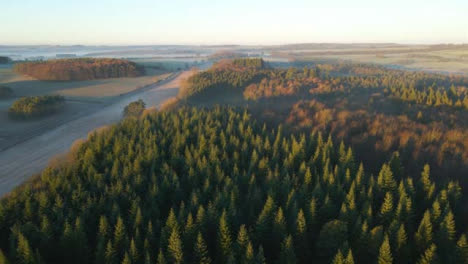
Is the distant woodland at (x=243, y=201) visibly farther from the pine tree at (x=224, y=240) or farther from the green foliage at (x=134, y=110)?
the green foliage at (x=134, y=110)

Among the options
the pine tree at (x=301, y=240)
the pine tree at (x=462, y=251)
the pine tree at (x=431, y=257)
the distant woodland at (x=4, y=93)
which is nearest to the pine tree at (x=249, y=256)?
the pine tree at (x=301, y=240)

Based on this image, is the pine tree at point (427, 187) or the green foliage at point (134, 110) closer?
the pine tree at point (427, 187)

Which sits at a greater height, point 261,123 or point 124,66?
point 124,66

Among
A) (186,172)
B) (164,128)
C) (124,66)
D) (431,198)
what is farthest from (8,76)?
(431,198)

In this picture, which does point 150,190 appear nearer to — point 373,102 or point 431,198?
point 431,198

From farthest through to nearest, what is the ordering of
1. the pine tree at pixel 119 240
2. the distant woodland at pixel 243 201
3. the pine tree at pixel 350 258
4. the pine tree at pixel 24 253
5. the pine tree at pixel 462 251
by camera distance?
the distant woodland at pixel 243 201 → the pine tree at pixel 119 240 → the pine tree at pixel 462 251 → the pine tree at pixel 24 253 → the pine tree at pixel 350 258

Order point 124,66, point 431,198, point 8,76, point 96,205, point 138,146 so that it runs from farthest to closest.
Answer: point 124,66
point 8,76
point 138,146
point 431,198
point 96,205

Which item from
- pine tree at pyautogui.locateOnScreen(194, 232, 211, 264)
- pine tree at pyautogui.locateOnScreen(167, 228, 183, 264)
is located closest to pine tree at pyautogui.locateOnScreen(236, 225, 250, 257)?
pine tree at pyautogui.locateOnScreen(194, 232, 211, 264)

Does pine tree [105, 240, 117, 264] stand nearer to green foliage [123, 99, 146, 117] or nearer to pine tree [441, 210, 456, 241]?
pine tree [441, 210, 456, 241]
